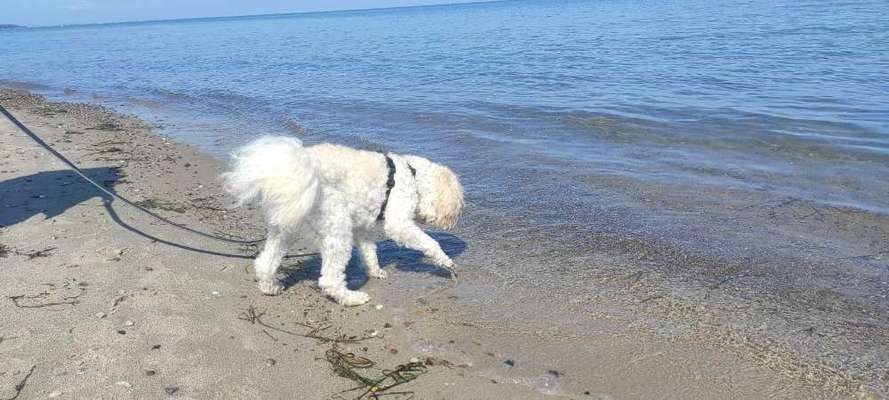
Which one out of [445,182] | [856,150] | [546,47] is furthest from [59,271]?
[546,47]

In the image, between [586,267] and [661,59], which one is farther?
[661,59]

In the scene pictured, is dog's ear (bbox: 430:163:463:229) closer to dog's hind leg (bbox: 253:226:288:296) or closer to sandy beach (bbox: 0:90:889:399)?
sandy beach (bbox: 0:90:889:399)

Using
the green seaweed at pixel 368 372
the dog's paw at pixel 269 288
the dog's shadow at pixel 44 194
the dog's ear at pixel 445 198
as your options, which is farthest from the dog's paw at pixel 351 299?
the dog's shadow at pixel 44 194

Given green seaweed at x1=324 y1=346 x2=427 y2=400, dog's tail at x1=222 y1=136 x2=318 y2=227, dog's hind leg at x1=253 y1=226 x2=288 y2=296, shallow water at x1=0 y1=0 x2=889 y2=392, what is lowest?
shallow water at x1=0 y1=0 x2=889 y2=392

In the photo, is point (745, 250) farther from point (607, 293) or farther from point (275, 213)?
point (275, 213)

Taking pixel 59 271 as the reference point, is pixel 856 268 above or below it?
below

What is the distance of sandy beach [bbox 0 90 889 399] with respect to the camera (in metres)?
3.70

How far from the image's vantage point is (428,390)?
3.68 metres

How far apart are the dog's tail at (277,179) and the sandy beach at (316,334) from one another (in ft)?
2.74

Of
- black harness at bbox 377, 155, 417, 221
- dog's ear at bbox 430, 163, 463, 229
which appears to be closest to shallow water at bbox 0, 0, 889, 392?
dog's ear at bbox 430, 163, 463, 229

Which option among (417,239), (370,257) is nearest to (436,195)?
(417,239)

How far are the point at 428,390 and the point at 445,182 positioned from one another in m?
2.06

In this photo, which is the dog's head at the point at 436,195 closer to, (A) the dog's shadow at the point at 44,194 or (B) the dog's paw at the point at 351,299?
(B) the dog's paw at the point at 351,299

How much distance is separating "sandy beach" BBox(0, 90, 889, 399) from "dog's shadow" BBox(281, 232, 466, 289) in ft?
0.09
